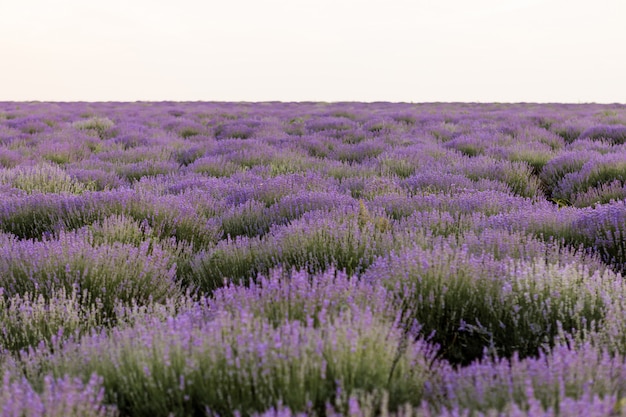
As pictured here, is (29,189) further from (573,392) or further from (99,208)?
(573,392)

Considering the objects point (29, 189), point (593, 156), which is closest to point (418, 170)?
point (593, 156)

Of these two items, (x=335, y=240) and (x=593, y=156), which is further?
(x=593, y=156)

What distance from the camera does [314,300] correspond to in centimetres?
208

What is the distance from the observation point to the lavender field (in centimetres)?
160

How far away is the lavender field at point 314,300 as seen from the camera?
1603 millimetres

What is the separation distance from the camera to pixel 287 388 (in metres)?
1.56

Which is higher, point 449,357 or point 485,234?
point 485,234

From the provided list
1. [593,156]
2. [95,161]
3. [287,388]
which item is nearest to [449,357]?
[287,388]

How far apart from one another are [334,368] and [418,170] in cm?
560

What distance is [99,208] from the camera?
446cm

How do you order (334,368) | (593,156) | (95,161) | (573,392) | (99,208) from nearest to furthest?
(573,392), (334,368), (99,208), (593,156), (95,161)

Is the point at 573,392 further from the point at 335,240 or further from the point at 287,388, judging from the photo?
the point at 335,240

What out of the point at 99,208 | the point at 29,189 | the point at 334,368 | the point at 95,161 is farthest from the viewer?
the point at 95,161

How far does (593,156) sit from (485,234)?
14.8 feet
